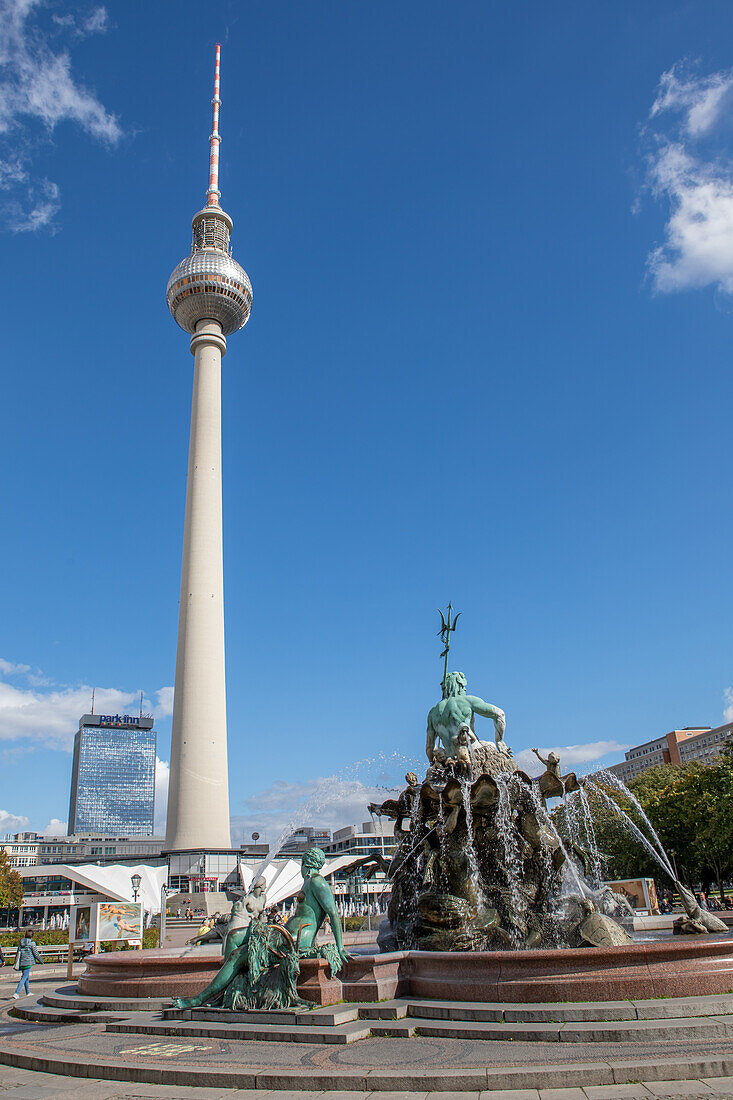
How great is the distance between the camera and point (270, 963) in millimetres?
11625

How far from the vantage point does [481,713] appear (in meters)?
22.4

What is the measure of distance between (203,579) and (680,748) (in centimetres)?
8798

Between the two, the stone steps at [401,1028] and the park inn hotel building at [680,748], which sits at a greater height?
the park inn hotel building at [680,748]

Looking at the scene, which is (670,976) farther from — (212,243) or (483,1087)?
(212,243)

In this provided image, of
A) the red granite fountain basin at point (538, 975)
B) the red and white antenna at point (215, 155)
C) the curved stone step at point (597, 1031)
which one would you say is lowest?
the curved stone step at point (597, 1031)

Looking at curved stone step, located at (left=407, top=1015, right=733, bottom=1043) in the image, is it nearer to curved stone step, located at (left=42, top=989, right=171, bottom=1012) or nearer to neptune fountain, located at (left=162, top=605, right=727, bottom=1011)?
neptune fountain, located at (left=162, top=605, right=727, bottom=1011)

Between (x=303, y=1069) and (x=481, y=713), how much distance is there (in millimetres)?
14518

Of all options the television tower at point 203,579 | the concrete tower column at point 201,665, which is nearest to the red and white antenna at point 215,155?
the television tower at point 203,579

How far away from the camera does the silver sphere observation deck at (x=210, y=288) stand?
85562mm

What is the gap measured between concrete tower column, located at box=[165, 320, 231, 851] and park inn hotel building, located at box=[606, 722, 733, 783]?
196ft

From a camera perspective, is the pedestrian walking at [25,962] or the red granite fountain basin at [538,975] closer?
the red granite fountain basin at [538,975]

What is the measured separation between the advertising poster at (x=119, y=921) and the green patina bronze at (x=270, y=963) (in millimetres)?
9927

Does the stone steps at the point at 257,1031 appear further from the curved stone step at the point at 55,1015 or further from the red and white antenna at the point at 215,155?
the red and white antenna at the point at 215,155

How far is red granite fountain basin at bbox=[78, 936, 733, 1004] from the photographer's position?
10.4 metres
